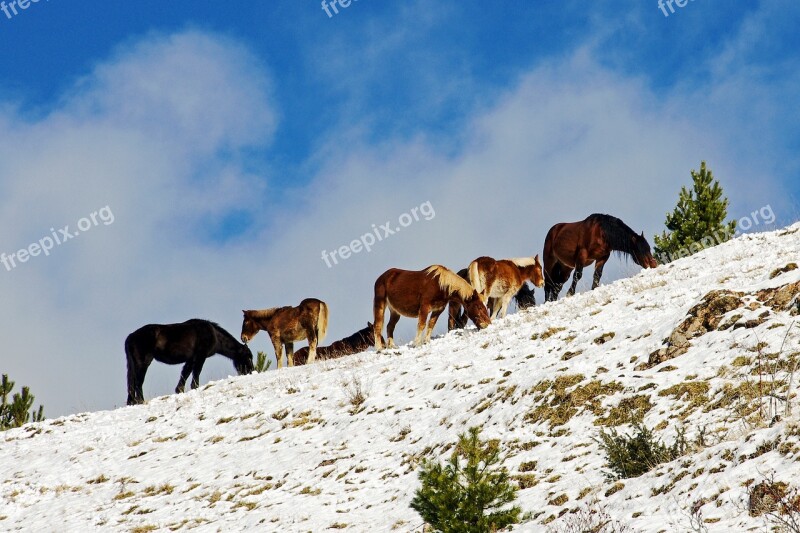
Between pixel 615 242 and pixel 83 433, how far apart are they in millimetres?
16066

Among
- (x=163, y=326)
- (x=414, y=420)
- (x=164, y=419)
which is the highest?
(x=163, y=326)

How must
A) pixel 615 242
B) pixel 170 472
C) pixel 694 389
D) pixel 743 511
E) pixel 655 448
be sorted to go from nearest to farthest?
pixel 743 511
pixel 655 448
pixel 694 389
pixel 170 472
pixel 615 242

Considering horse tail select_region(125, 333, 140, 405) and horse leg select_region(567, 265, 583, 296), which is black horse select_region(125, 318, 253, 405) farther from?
horse leg select_region(567, 265, 583, 296)

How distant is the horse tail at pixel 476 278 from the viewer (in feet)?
67.8

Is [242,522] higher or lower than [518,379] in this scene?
lower

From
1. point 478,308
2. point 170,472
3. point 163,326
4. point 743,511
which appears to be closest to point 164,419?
point 170,472

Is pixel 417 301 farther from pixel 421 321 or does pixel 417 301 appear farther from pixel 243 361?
pixel 243 361

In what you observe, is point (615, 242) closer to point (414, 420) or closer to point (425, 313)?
point (425, 313)

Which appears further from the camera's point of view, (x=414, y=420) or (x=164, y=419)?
(x=164, y=419)

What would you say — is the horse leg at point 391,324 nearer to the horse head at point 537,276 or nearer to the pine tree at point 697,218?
the horse head at point 537,276

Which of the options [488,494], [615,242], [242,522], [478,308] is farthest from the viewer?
[615,242]

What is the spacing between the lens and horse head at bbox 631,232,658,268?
885 inches

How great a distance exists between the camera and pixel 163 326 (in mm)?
22578

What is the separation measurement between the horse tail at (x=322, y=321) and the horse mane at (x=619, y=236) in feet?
30.2
